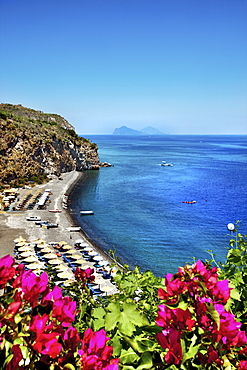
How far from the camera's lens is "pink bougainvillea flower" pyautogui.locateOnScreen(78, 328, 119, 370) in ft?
4.78

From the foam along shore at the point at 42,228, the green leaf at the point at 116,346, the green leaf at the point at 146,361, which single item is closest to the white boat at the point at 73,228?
the foam along shore at the point at 42,228

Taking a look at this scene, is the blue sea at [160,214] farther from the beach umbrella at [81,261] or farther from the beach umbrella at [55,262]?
the beach umbrella at [55,262]

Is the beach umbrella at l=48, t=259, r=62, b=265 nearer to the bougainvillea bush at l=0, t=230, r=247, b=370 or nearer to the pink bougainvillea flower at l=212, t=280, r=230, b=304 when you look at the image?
the bougainvillea bush at l=0, t=230, r=247, b=370

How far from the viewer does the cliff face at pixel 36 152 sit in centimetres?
6016

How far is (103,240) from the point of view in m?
34.0

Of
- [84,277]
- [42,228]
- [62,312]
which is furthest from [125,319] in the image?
[42,228]

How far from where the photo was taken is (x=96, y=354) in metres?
1.52

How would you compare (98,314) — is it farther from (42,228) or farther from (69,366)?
(42,228)

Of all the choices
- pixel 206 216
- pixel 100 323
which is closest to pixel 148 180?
pixel 206 216

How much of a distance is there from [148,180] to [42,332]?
7311 centimetres

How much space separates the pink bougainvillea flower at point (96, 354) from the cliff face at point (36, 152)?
190 feet

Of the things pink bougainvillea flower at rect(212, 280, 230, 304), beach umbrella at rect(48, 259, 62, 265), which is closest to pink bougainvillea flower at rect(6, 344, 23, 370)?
pink bougainvillea flower at rect(212, 280, 230, 304)

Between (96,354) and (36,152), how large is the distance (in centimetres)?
7063

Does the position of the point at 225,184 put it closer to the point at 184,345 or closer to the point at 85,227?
the point at 85,227
